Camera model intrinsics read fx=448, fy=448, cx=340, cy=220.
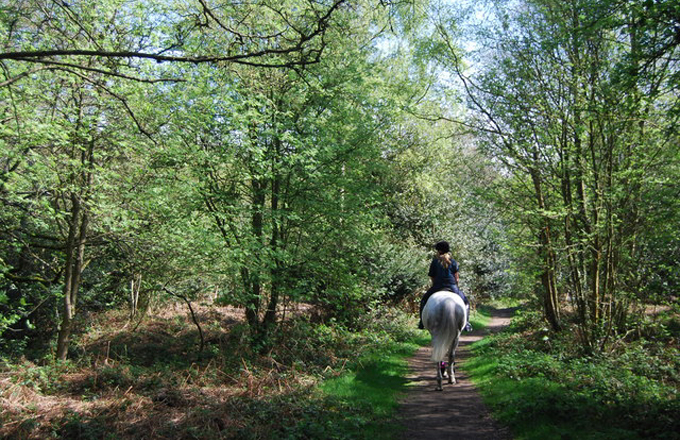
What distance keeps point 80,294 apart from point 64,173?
5.83 m

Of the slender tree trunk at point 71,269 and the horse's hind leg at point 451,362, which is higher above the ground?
the slender tree trunk at point 71,269

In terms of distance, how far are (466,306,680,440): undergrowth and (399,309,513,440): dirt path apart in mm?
239

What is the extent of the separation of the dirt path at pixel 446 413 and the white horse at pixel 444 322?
1.53 ft

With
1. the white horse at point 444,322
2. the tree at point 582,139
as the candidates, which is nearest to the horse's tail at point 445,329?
the white horse at point 444,322

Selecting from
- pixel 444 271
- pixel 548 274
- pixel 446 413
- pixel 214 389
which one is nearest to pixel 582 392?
pixel 446 413

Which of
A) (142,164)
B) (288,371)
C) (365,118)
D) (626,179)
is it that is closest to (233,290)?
(288,371)

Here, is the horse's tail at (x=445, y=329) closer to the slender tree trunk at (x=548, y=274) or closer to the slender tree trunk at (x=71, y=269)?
the slender tree trunk at (x=548, y=274)

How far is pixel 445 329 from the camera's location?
8594mm

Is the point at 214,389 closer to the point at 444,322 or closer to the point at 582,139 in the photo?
the point at 444,322

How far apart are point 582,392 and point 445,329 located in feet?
8.60

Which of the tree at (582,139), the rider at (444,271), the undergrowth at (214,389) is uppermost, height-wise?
the tree at (582,139)

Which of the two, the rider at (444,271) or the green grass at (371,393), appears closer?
the green grass at (371,393)

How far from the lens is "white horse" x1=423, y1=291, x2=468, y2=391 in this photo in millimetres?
8516

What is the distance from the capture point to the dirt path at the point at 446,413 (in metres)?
5.98
